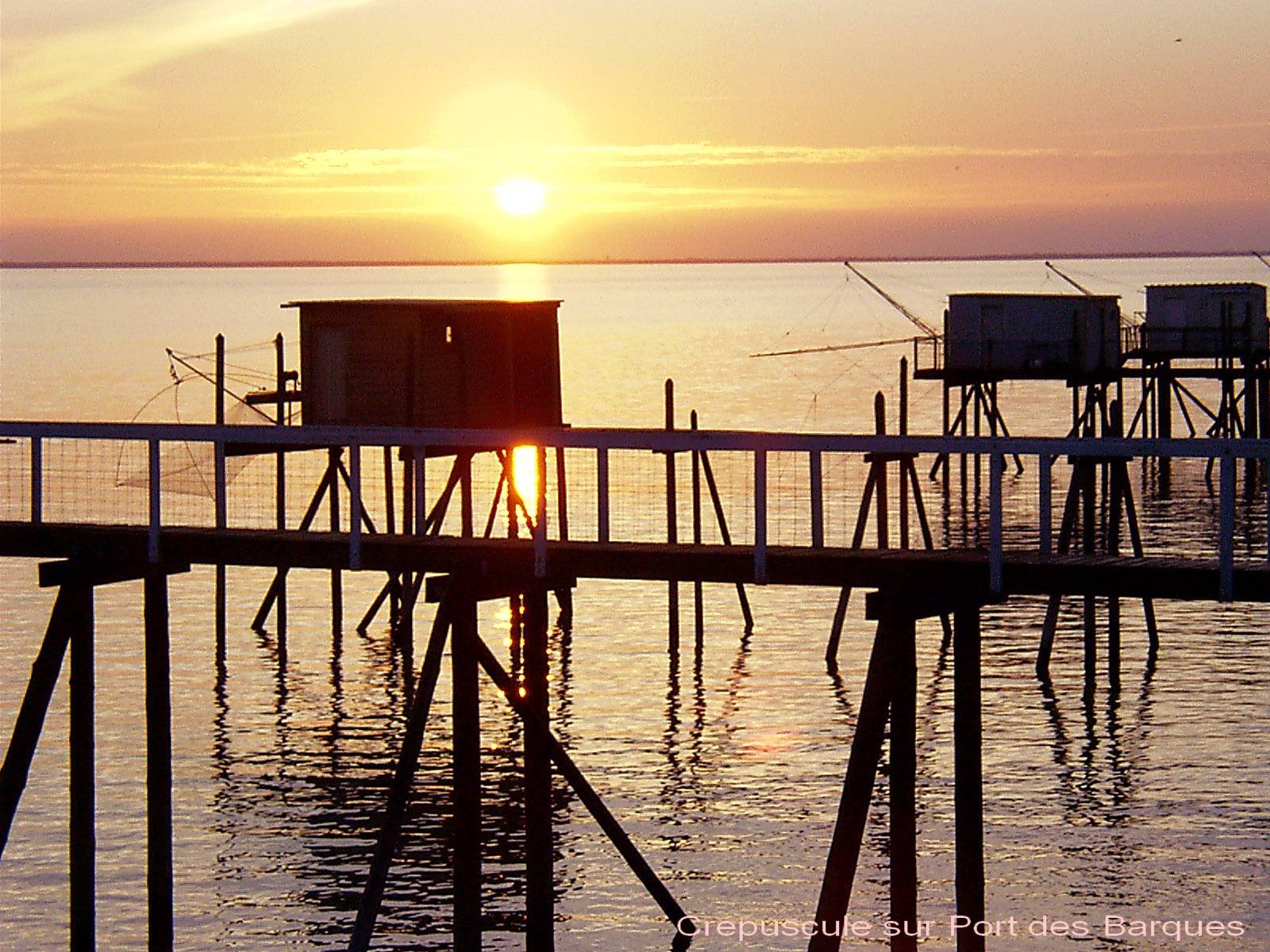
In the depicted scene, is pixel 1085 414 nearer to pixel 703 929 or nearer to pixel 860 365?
pixel 703 929

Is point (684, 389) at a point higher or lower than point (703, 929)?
higher

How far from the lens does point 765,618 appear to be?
47.3 meters

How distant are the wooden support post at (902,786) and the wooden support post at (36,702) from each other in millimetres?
→ 9427

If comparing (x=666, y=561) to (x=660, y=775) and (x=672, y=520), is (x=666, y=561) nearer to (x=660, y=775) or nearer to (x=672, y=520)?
(x=660, y=775)

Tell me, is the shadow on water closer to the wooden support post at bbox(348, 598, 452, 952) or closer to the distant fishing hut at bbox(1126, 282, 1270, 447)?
the wooden support post at bbox(348, 598, 452, 952)

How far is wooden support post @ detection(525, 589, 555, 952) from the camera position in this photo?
2197cm

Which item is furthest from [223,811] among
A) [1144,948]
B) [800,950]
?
[1144,948]

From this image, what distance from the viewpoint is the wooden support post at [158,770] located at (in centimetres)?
2320

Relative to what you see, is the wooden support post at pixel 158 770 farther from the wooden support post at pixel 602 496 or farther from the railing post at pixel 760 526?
the railing post at pixel 760 526

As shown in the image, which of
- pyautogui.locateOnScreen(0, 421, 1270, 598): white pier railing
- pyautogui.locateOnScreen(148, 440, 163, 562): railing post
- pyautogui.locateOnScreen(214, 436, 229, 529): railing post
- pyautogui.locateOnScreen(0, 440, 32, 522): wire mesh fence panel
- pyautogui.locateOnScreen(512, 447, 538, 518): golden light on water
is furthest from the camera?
pyautogui.locateOnScreen(512, 447, 538, 518): golden light on water

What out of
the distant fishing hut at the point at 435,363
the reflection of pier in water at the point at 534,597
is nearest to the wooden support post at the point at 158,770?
the reflection of pier in water at the point at 534,597

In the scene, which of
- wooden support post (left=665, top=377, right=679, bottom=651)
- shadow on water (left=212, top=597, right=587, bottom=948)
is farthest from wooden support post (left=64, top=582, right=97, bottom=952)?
wooden support post (left=665, top=377, right=679, bottom=651)

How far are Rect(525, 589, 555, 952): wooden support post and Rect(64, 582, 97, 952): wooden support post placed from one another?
16.2ft

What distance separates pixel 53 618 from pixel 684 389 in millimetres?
110793
